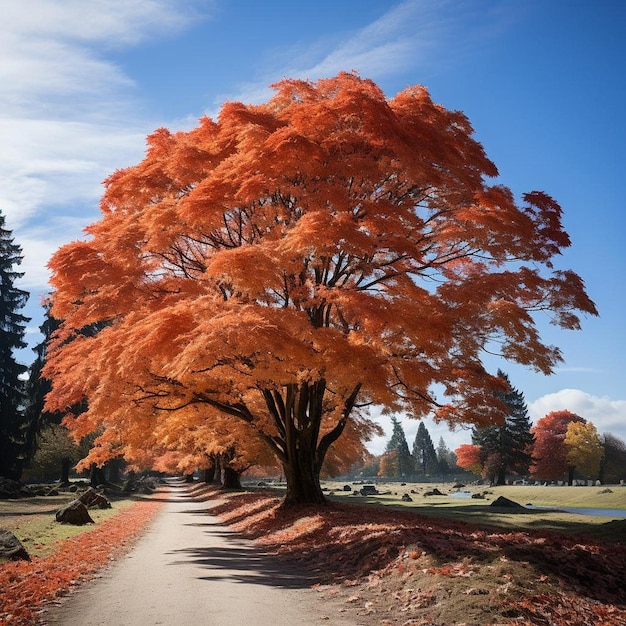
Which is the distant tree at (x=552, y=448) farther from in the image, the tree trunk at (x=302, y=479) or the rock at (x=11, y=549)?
the rock at (x=11, y=549)

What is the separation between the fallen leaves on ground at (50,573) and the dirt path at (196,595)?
1.01 ft

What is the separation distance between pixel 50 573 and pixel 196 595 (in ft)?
9.90

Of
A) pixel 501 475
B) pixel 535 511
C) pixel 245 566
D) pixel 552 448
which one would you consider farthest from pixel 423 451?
pixel 245 566

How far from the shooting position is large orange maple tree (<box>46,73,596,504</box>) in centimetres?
1273

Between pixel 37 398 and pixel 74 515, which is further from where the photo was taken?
pixel 37 398

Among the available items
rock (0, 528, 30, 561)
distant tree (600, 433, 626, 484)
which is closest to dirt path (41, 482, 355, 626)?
rock (0, 528, 30, 561)

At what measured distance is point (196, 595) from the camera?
7984 millimetres

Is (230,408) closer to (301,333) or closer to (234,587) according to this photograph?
(301,333)

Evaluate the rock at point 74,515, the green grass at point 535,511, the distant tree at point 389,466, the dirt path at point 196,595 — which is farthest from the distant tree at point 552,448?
the dirt path at point 196,595

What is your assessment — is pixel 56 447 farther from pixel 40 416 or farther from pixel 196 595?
pixel 196 595

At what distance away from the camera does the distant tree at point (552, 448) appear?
3002 inches

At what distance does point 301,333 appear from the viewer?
13.1 m

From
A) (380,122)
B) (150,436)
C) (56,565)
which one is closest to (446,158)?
(380,122)

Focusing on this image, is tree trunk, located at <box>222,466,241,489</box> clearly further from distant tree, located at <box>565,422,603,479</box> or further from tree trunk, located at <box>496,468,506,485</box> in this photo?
distant tree, located at <box>565,422,603,479</box>
